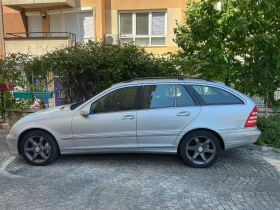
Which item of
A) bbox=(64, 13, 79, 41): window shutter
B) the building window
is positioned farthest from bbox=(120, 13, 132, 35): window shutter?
bbox=(64, 13, 79, 41): window shutter

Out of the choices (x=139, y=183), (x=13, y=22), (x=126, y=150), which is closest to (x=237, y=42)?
(x=126, y=150)

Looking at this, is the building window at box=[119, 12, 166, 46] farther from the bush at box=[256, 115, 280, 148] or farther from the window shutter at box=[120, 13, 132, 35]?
the bush at box=[256, 115, 280, 148]

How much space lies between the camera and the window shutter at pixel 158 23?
43.5 feet

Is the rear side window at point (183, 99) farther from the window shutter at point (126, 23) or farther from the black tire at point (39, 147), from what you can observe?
the window shutter at point (126, 23)

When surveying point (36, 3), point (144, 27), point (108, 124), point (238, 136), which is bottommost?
point (238, 136)

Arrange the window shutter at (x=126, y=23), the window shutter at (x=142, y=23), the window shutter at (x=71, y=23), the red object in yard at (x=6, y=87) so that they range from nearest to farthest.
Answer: the red object in yard at (x=6, y=87), the window shutter at (x=142, y=23), the window shutter at (x=126, y=23), the window shutter at (x=71, y=23)

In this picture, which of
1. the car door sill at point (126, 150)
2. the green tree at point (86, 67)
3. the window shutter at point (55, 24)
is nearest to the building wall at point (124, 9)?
the window shutter at point (55, 24)

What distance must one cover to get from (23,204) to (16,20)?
13.9 meters

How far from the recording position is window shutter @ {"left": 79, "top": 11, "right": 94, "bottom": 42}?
13415 mm

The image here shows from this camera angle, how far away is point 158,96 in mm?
4406

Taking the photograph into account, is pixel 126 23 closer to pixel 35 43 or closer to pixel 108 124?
pixel 35 43

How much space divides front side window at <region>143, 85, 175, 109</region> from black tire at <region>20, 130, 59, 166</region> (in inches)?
70.9

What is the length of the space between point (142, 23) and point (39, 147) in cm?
1055

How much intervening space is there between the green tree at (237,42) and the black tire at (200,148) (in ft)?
8.01
